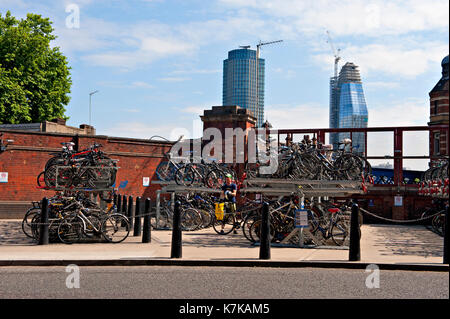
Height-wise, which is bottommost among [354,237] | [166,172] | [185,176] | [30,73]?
[354,237]

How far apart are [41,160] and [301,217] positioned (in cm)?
1390

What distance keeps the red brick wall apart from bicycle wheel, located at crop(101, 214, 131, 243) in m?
6.75

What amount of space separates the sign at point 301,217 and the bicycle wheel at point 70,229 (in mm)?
5203

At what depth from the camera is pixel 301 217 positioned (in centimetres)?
1189

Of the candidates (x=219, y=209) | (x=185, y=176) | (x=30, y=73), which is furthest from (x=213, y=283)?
(x=30, y=73)

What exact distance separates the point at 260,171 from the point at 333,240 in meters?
3.02

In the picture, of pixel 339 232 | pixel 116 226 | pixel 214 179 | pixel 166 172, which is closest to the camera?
pixel 339 232

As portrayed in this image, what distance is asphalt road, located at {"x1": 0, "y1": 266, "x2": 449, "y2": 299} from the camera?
7105 mm

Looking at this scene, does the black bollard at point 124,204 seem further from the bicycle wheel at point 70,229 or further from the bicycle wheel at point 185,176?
the bicycle wheel at point 70,229

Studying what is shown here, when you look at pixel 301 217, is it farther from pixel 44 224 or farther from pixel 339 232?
pixel 44 224

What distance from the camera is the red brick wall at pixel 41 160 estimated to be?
69.7ft

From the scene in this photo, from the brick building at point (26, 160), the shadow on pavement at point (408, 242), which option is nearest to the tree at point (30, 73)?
the brick building at point (26, 160)
